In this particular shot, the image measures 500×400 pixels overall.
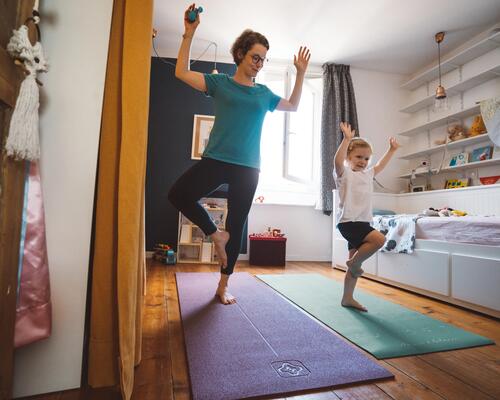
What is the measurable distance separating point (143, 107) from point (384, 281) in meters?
2.32

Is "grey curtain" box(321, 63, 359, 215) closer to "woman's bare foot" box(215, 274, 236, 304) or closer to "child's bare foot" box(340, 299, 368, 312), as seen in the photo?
"child's bare foot" box(340, 299, 368, 312)

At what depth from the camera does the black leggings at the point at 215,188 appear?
138 centimetres

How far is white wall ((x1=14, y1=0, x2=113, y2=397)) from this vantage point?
71cm

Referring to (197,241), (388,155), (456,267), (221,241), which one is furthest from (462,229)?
(197,241)

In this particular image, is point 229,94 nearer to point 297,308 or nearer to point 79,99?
point 79,99

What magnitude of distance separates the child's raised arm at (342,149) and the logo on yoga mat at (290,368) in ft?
3.46

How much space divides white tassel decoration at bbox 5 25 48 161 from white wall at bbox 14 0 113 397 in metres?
0.09

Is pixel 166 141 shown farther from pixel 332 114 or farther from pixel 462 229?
pixel 462 229

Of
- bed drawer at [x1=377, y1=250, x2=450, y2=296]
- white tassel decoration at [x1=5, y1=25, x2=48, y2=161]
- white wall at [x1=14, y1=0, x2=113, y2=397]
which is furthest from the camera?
bed drawer at [x1=377, y1=250, x2=450, y2=296]

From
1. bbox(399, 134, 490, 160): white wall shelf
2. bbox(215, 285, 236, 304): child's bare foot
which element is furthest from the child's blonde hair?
bbox(399, 134, 490, 160): white wall shelf

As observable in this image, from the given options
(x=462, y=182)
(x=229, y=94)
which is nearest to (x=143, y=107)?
(x=229, y=94)

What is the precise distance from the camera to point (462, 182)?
3.07m

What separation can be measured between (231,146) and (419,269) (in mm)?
1592

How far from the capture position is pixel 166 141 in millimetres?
3381
